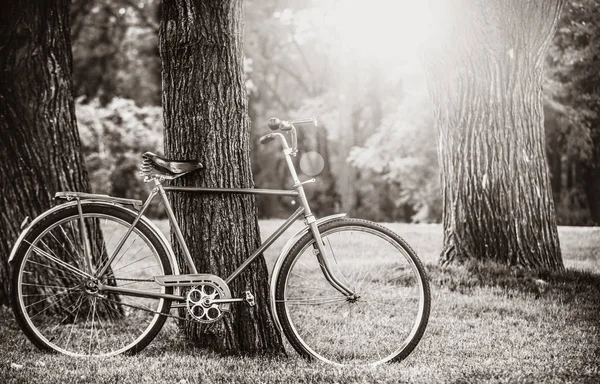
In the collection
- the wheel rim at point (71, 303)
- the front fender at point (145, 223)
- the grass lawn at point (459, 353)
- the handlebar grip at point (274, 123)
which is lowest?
the grass lawn at point (459, 353)

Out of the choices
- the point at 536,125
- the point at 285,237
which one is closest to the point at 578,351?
the point at 536,125

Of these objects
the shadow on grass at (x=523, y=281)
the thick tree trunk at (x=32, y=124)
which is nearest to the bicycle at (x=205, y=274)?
the thick tree trunk at (x=32, y=124)

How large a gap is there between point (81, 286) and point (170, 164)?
0.98 metres

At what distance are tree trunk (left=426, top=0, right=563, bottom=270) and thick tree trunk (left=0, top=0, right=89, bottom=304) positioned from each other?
3826mm

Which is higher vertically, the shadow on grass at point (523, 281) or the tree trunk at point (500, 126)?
the tree trunk at point (500, 126)

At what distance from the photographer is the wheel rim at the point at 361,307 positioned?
406 centimetres

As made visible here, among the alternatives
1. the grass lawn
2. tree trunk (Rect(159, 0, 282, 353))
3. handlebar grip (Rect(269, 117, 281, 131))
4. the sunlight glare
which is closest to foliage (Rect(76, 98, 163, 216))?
the sunlight glare

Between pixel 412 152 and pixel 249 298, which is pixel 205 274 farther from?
pixel 412 152

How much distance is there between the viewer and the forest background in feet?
47.2

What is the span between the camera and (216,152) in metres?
4.23

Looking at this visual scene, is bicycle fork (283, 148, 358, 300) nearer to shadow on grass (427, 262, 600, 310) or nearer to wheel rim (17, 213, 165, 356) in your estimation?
wheel rim (17, 213, 165, 356)

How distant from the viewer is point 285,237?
10.4 metres

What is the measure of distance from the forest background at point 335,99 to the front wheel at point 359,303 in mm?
3178

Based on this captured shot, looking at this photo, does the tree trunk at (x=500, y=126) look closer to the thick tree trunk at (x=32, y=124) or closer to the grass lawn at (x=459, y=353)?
the grass lawn at (x=459, y=353)
